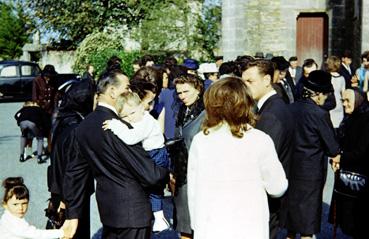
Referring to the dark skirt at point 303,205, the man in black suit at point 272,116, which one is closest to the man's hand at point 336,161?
the dark skirt at point 303,205

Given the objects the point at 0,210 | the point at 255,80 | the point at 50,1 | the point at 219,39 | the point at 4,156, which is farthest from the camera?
the point at 50,1

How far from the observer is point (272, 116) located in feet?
15.6

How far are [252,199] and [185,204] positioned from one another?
1.73 meters

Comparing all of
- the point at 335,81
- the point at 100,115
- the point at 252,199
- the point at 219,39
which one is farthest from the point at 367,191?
the point at 219,39

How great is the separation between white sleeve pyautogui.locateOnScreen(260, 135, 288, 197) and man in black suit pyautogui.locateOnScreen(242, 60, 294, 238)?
2.06ft

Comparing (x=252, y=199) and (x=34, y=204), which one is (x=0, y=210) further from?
(x=252, y=199)

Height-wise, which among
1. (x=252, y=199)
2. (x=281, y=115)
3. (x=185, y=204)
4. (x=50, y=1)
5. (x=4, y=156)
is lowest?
(x=4, y=156)

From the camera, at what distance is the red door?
2173cm

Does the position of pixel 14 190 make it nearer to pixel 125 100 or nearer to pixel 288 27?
pixel 125 100

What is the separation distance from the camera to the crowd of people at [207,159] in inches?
151

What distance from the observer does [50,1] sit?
33656mm

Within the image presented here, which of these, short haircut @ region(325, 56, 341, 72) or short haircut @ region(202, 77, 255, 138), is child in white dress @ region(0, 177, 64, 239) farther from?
short haircut @ region(325, 56, 341, 72)

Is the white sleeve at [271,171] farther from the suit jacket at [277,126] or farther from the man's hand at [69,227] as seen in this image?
the man's hand at [69,227]

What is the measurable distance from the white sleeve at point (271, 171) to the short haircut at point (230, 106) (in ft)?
0.63
